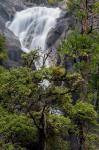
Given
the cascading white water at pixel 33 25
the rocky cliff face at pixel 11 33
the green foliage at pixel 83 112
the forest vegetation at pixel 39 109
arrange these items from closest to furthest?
1. the forest vegetation at pixel 39 109
2. the green foliage at pixel 83 112
3. the rocky cliff face at pixel 11 33
4. the cascading white water at pixel 33 25

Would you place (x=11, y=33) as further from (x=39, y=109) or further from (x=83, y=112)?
(x=83, y=112)

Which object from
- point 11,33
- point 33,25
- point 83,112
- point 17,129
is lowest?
point 17,129

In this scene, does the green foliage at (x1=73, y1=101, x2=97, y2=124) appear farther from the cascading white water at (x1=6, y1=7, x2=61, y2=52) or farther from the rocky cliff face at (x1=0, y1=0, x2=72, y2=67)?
the cascading white water at (x1=6, y1=7, x2=61, y2=52)

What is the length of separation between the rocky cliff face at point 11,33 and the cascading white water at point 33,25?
4.14 ft

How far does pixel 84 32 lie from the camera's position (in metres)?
20.2

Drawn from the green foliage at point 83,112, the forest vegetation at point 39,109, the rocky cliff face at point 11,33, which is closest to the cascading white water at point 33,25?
the rocky cliff face at point 11,33

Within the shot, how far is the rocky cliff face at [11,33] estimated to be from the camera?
147ft

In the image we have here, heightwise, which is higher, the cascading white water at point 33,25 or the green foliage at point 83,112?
the cascading white water at point 33,25

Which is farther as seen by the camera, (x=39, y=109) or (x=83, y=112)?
(x=39, y=109)

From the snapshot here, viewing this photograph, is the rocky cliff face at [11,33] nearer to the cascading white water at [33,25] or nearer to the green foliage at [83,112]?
the cascading white water at [33,25]

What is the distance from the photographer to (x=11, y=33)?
177 ft

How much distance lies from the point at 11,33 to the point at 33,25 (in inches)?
236

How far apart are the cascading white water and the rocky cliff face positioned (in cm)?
126

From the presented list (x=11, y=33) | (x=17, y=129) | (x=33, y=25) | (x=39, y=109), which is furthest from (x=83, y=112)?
(x=33, y=25)
